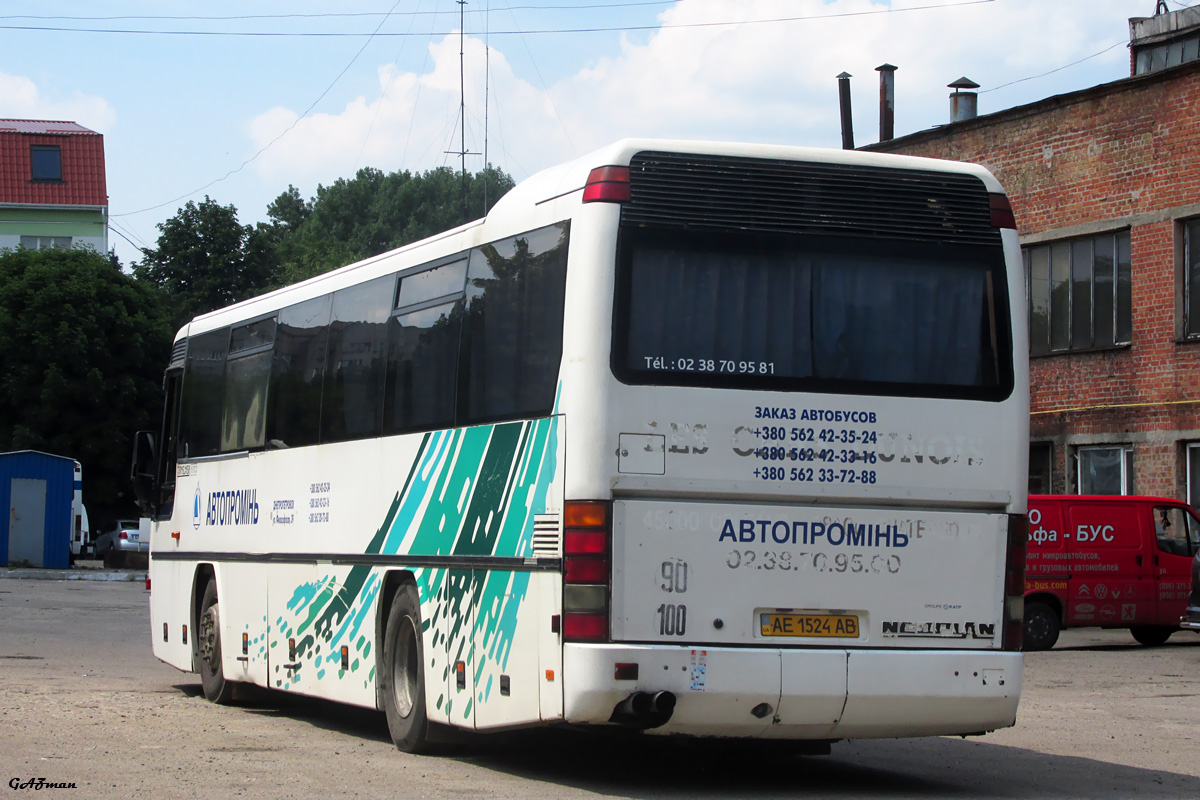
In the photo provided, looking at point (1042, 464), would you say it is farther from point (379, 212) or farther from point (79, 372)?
point (379, 212)

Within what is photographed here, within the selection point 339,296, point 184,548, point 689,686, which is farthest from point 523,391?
point 184,548

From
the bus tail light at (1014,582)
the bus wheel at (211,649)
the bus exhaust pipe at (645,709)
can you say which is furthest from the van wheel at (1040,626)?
the bus exhaust pipe at (645,709)

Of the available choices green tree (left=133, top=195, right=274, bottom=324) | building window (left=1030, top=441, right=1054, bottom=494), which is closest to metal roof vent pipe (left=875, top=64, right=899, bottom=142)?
building window (left=1030, top=441, right=1054, bottom=494)

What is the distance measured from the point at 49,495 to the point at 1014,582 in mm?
38586

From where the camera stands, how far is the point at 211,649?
14297 mm

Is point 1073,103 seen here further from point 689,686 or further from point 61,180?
point 61,180

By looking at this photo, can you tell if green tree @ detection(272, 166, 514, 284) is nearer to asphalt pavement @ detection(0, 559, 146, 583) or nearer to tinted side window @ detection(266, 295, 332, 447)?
asphalt pavement @ detection(0, 559, 146, 583)

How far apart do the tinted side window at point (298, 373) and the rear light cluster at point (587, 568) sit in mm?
4315

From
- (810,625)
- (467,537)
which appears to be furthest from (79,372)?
(810,625)

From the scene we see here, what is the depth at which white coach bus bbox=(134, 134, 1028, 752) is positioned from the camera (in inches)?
328

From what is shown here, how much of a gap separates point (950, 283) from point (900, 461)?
42.5 inches

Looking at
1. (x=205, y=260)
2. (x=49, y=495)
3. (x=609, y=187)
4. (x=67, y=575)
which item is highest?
(x=205, y=260)

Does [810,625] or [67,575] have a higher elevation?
[810,625]

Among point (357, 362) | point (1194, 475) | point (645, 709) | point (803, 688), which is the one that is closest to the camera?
point (645, 709)
